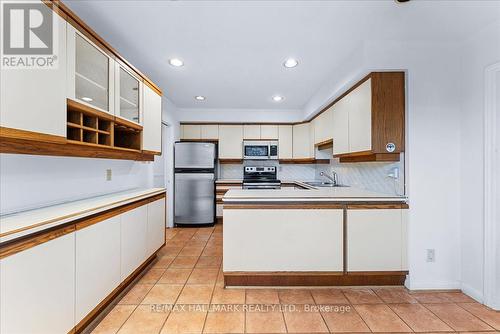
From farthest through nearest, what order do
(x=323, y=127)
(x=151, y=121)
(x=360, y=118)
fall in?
(x=323, y=127)
(x=151, y=121)
(x=360, y=118)

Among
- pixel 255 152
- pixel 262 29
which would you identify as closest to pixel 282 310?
pixel 262 29

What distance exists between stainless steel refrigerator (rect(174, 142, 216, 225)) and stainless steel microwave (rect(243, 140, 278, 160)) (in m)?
0.89

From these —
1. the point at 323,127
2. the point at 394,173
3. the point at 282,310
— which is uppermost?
the point at 323,127

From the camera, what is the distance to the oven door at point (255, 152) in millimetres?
5086

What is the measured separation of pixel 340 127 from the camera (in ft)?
10.6

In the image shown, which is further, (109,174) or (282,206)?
(109,174)

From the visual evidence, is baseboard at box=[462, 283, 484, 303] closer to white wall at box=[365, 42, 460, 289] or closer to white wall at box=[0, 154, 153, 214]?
white wall at box=[365, 42, 460, 289]

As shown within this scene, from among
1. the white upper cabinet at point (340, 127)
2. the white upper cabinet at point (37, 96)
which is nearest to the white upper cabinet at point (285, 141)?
the white upper cabinet at point (340, 127)

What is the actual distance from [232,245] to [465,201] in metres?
2.23

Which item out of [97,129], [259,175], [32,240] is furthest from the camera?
[259,175]

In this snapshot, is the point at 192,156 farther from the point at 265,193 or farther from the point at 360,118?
the point at 360,118

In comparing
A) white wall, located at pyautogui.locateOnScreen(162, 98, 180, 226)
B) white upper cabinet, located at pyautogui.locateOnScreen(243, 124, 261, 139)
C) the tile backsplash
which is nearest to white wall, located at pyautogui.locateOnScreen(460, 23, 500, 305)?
the tile backsplash

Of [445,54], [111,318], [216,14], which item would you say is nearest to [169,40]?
[216,14]

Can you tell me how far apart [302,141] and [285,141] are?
35 cm
